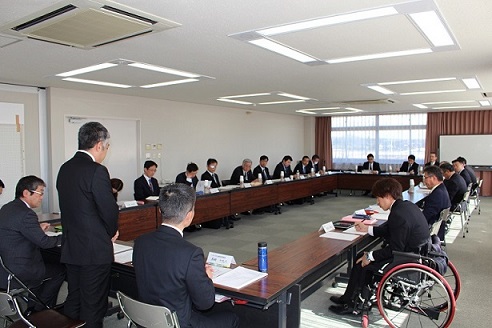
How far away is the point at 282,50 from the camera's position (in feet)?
12.9

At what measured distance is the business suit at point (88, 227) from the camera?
2348 mm

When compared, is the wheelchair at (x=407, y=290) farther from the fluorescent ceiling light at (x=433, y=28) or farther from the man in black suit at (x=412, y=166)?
the man in black suit at (x=412, y=166)

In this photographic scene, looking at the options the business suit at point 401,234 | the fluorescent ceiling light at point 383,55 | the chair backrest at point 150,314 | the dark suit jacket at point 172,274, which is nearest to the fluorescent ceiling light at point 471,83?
the fluorescent ceiling light at point 383,55

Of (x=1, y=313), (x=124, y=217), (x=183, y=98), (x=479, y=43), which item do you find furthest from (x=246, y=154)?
(x=1, y=313)

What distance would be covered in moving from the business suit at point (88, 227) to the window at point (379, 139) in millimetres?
11203

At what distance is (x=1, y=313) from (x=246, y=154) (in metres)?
8.62

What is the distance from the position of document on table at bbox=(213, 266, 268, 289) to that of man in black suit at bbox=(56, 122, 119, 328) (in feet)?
2.41

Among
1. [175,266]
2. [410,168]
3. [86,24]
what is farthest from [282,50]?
[410,168]

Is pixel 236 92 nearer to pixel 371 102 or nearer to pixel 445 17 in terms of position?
pixel 371 102

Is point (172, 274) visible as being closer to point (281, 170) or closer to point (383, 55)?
point (383, 55)

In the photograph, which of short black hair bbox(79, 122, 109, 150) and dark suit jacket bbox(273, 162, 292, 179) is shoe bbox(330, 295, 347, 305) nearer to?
short black hair bbox(79, 122, 109, 150)

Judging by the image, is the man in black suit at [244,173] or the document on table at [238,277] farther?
the man in black suit at [244,173]

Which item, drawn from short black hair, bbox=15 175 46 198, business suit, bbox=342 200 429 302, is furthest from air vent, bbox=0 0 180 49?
business suit, bbox=342 200 429 302

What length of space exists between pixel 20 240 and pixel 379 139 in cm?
1139
